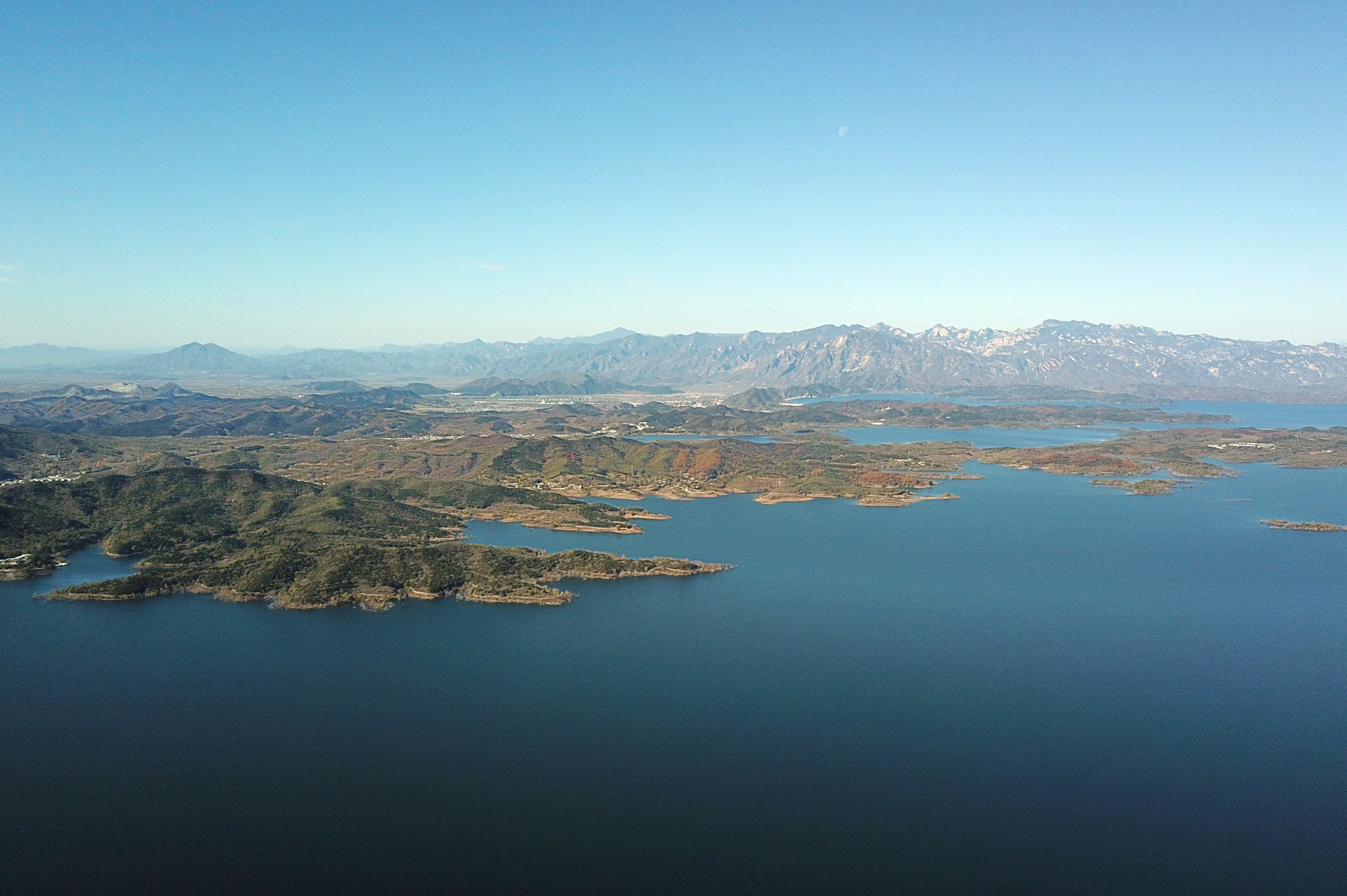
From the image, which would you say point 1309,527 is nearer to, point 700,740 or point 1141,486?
point 1141,486

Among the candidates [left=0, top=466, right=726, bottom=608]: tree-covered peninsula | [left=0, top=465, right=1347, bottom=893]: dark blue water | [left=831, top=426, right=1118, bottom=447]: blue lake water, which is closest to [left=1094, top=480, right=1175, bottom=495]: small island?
[left=0, top=465, right=1347, bottom=893]: dark blue water

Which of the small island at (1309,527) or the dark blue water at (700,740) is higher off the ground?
the small island at (1309,527)

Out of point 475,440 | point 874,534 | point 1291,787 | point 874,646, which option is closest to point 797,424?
point 475,440

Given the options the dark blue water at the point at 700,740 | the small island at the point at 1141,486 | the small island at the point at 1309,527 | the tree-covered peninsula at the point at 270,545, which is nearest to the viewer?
the dark blue water at the point at 700,740

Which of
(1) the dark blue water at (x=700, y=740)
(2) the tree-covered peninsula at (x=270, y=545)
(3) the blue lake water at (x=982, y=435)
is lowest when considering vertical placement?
(1) the dark blue water at (x=700, y=740)

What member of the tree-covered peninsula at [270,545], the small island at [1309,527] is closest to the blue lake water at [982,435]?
the small island at [1309,527]

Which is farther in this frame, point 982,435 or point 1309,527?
point 982,435

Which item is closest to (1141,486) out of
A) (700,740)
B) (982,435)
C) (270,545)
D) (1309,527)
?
(1309,527)

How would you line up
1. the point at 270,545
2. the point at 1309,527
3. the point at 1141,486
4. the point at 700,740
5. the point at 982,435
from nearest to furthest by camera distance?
the point at 700,740, the point at 270,545, the point at 1309,527, the point at 1141,486, the point at 982,435

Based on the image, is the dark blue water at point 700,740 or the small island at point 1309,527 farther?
the small island at point 1309,527

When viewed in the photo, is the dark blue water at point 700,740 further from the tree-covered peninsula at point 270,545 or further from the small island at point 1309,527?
the small island at point 1309,527
